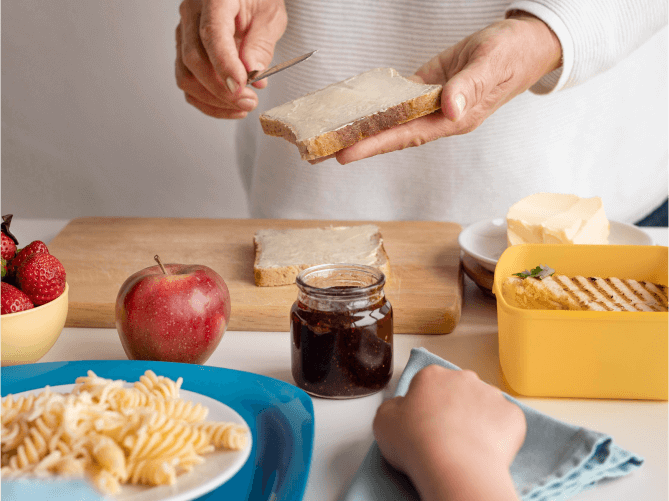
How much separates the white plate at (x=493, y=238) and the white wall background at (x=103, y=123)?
2138 millimetres

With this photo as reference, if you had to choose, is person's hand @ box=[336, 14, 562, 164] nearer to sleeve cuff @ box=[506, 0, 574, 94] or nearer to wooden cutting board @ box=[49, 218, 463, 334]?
sleeve cuff @ box=[506, 0, 574, 94]

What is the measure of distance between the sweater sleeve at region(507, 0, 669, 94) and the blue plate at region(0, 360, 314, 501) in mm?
1094

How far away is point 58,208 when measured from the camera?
3.73 meters

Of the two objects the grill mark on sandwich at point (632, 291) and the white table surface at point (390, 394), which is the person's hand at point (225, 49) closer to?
the white table surface at point (390, 394)

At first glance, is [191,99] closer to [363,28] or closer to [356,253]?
[363,28]

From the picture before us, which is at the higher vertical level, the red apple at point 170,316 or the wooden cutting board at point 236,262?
the red apple at point 170,316

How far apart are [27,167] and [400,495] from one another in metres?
3.48

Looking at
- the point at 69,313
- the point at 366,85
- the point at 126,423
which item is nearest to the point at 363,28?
the point at 366,85

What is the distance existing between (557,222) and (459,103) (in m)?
0.35

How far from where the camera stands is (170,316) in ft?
3.50

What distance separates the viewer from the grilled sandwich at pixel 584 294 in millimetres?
1027

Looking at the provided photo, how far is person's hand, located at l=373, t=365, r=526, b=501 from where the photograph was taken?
2.35 feet

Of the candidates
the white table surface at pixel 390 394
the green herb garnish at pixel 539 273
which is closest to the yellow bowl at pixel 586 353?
the white table surface at pixel 390 394

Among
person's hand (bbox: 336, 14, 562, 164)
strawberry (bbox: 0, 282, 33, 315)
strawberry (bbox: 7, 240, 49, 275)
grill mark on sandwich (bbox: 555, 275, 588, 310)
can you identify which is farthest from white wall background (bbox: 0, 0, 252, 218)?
grill mark on sandwich (bbox: 555, 275, 588, 310)
